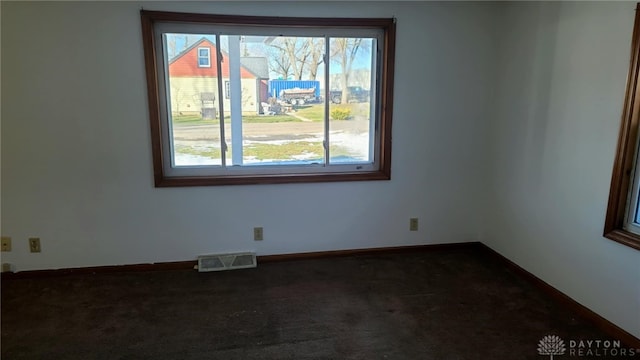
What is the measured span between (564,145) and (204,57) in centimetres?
260

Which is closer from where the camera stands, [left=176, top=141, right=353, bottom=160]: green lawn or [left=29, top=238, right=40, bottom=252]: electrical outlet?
[left=29, top=238, right=40, bottom=252]: electrical outlet

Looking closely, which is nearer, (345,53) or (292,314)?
(292,314)

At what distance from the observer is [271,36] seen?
304cm

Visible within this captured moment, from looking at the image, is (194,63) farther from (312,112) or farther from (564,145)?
(564,145)

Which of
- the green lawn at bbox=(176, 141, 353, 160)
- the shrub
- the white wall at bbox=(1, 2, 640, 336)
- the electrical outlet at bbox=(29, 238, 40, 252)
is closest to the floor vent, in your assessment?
the white wall at bbox=(1, 2, 640, 336)

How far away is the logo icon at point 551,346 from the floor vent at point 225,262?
2.06 metres

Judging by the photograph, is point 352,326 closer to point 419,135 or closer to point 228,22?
point 419,135

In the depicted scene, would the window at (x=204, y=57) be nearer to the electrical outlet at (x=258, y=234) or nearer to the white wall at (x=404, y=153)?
the white wall at (x=404, y=153)

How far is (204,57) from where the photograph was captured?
2.98m

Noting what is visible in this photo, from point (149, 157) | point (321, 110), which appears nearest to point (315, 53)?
point (321, 110)

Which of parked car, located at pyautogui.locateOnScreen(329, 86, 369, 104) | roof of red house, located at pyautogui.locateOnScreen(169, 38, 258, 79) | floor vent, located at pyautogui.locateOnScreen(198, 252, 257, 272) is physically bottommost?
floor vent, located at pyautogui.locateOnScreen(198, 252, 257, 272)

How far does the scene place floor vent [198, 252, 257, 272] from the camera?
10.4 feet

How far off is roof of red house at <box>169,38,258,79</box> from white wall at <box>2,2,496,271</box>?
240mm

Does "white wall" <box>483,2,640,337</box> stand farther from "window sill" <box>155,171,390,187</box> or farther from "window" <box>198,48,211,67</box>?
"window" <box>198,48,211,67</box>
